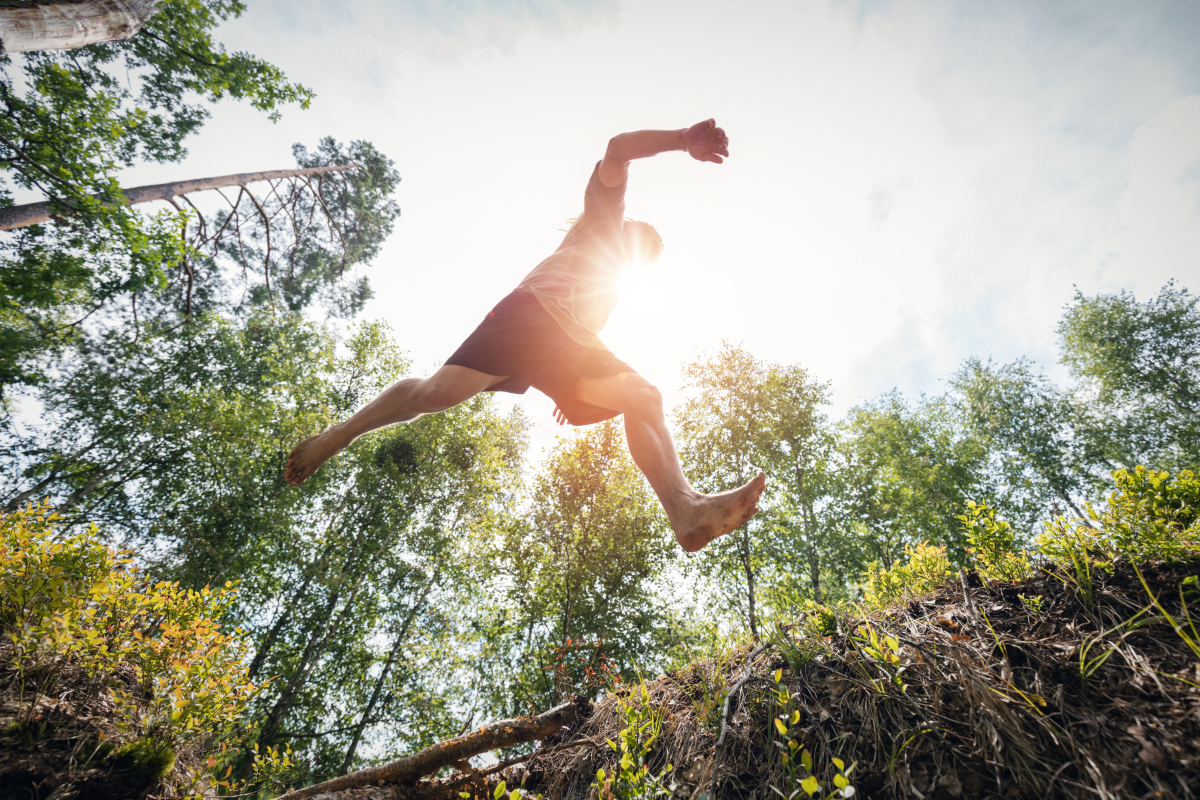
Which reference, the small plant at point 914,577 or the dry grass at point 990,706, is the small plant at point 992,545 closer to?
the small plant at point 914,577

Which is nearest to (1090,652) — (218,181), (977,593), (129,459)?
(977,593)

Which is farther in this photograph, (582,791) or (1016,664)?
(582,791)

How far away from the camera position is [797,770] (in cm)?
126

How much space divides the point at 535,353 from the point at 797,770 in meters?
1.85

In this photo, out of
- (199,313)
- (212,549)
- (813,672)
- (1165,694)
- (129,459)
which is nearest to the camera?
(1165,694)

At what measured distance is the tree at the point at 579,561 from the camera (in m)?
8.59

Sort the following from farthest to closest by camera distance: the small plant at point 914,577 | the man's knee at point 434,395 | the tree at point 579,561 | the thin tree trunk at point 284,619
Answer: the thin tree trunk at point 284,619 → the tree at point 579,561 → the small plant at point 914,577 → the man's knee at point 434,395

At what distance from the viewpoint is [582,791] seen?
1871mm

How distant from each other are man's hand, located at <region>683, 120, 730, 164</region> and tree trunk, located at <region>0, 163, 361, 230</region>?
7.24 meters

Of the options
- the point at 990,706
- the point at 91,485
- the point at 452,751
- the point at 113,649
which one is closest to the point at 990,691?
the point at 990,706

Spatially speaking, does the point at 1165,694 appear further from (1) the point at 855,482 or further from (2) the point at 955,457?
(2) the point at 955,457

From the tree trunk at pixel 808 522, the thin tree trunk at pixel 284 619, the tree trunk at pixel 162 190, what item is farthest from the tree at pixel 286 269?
the tree trunk at pixel 808 522

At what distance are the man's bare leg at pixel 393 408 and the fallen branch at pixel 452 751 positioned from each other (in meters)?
1.56

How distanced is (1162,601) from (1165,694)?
417mm
